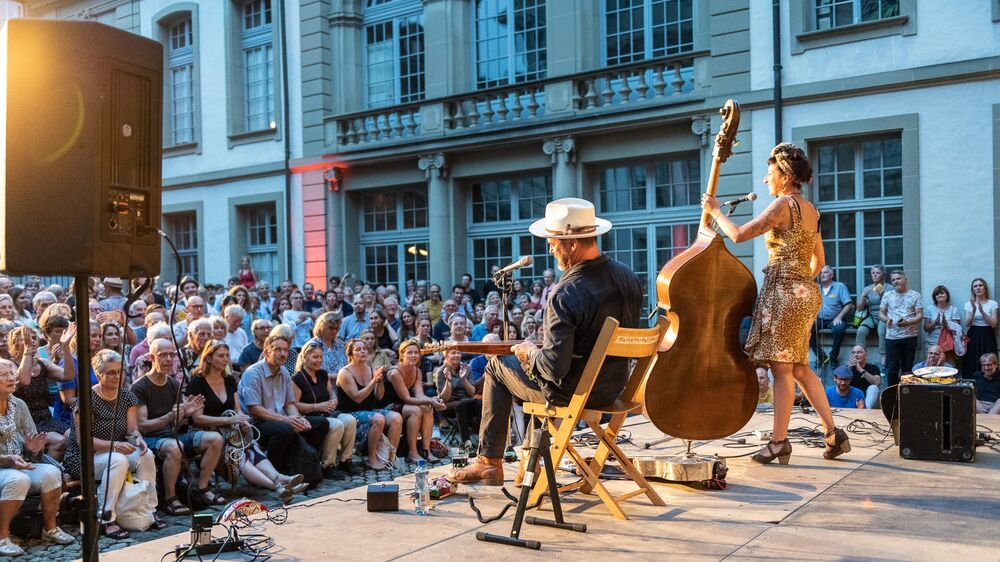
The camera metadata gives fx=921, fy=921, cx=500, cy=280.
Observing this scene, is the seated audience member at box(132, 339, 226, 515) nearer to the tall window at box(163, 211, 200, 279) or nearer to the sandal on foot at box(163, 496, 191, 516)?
the sandal on foot at box(163, 496, 191, 516)

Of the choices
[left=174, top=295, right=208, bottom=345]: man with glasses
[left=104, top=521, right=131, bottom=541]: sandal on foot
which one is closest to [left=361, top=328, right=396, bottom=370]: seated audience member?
[left=174, top=295, right=208, bottom=345]: man with glasses

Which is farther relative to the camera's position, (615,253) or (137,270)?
(615,253)

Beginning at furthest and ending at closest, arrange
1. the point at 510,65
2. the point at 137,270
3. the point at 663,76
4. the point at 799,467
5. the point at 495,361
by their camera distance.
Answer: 1. the point at 510,65
2. the point at 663,76
3. the point at 799,467
4. the point at 495,361
5. the point at 137,270

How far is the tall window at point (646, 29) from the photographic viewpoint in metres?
14.2

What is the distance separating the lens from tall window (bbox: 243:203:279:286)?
19.4m

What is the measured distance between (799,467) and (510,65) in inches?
473

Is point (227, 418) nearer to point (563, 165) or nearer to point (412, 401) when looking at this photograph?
point (412, 401)

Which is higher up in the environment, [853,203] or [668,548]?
[853,203]

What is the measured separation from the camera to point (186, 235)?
2119 cm

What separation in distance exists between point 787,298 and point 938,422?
1.17 m

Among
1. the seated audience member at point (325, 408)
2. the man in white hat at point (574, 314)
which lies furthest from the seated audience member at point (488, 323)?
the man in white hat at point (574, 314)

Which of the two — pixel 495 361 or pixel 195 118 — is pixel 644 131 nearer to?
pixel 495 361

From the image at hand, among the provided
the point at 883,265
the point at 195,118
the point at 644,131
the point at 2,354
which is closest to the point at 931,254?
the point at 883,265

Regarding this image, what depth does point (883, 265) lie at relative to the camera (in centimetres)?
1232
